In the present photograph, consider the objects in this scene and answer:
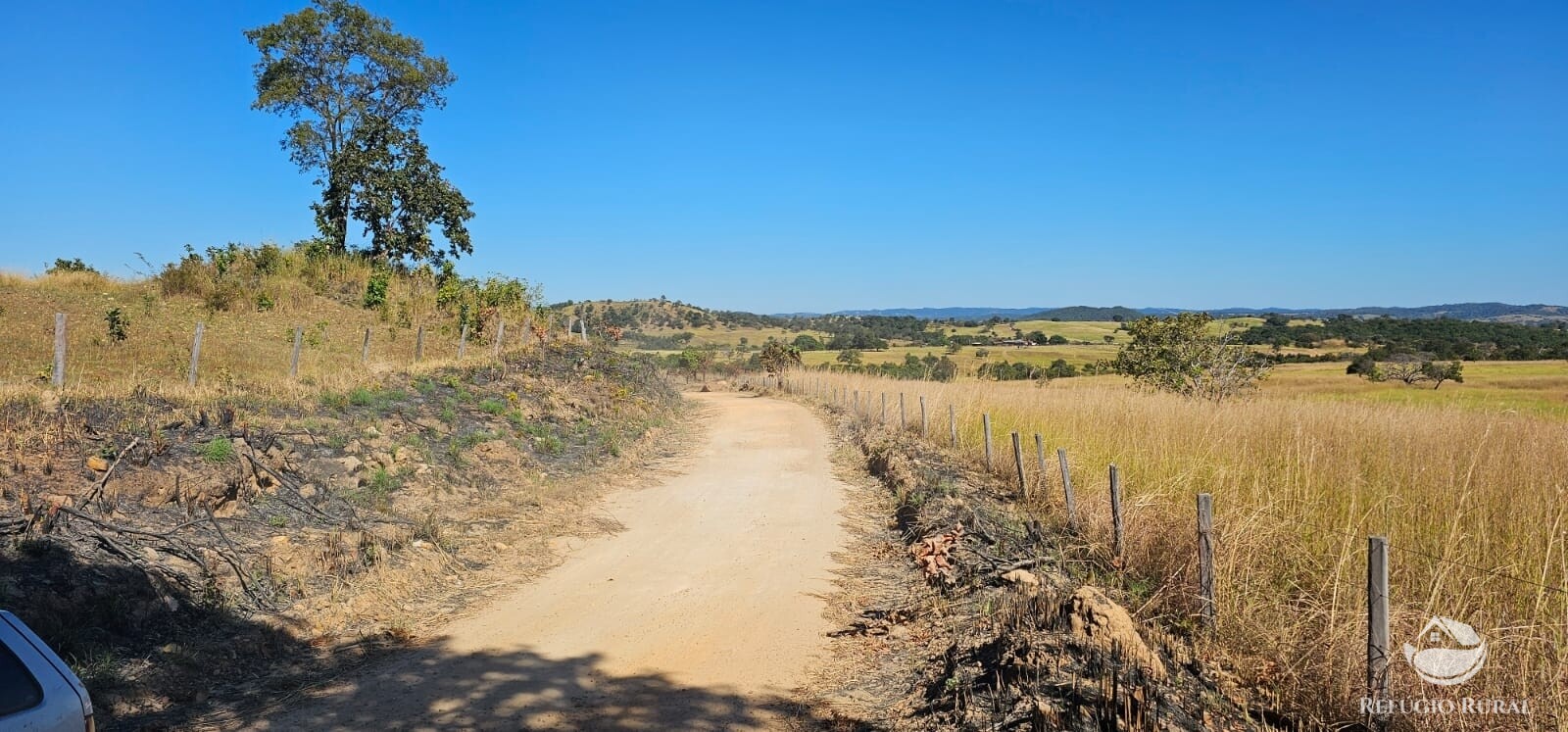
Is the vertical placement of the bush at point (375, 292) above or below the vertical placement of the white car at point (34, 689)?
above

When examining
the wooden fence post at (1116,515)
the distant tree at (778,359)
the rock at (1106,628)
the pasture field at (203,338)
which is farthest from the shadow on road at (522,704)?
the distant tree at (778,359)

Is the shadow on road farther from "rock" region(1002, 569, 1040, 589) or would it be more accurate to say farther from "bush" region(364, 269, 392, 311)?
"bush" region(364, 269, 392, 311)

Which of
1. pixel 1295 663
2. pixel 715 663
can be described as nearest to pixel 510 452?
pixel 715 663

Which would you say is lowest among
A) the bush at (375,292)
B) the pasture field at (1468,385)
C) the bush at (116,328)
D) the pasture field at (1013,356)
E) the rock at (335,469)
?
the pasture field at (1013,356)

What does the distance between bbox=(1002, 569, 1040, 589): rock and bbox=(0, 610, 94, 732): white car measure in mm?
5972

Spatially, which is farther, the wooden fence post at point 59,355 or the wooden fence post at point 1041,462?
the wooden fence post at point 59,355

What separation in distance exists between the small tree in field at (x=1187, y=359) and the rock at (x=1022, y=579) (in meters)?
15.3

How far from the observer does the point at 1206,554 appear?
5.82 metres

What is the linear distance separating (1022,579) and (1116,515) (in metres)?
1.23

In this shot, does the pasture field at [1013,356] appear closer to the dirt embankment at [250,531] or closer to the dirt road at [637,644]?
the dirt road at [637,644]

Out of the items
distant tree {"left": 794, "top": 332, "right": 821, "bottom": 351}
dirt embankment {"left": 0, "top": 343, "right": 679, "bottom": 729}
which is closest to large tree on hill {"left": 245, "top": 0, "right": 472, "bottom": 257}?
dirt embankment {"left": 0, "top": 343, "right": 679, "bottom": 729}

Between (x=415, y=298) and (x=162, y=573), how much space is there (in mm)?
23159

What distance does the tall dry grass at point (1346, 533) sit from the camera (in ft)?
14.9

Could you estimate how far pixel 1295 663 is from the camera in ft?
16.1
